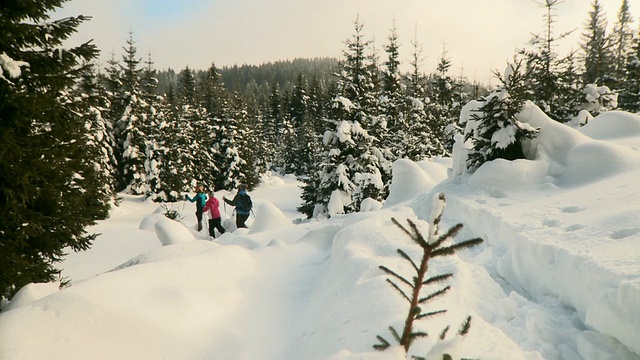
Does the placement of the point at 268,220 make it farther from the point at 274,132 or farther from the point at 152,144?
the point at 274,132

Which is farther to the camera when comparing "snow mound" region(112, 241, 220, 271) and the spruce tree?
the spruce tree

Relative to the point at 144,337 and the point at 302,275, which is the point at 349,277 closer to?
the point at 302,275

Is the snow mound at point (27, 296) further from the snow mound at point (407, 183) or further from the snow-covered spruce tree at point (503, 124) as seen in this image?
the snow mound at point (407, 183)

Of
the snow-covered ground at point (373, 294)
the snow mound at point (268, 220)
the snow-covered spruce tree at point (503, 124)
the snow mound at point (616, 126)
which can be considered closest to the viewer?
the snow-covered ground at point (373, 294)

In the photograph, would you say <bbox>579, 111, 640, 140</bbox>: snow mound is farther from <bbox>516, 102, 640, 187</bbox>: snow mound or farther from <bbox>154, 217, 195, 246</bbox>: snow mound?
<bbox>154, 217, 195, 246</bbox>: snow mound

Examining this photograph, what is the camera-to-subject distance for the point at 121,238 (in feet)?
37.6

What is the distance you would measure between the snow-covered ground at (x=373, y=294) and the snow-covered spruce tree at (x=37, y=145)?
1.34m

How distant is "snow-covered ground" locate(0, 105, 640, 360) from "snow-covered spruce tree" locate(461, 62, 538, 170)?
4.95 feet

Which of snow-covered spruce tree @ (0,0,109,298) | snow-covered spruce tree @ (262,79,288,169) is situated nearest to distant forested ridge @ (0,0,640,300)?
snow-covered spruce tree @ (0,0,109,298)

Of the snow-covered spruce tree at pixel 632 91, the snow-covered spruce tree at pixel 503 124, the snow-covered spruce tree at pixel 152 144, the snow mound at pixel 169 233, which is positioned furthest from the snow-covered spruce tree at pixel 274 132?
the snow-covered spruce tree at pixel 503 124

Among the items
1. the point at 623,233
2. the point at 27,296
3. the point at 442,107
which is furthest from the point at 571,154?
the point at 442,107

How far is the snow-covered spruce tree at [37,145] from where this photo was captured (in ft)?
15.4

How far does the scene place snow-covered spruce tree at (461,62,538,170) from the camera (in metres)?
8.70

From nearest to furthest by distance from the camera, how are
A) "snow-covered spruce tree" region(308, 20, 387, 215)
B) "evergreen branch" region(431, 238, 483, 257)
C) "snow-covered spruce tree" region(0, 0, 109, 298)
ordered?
"evergreen branch" region(431, 238, 483, 257)
"snow-covered spruce tree" region(0, 0, 109, 298)
"snow-covered spruce tree" region(308, 20, 387, 215)
